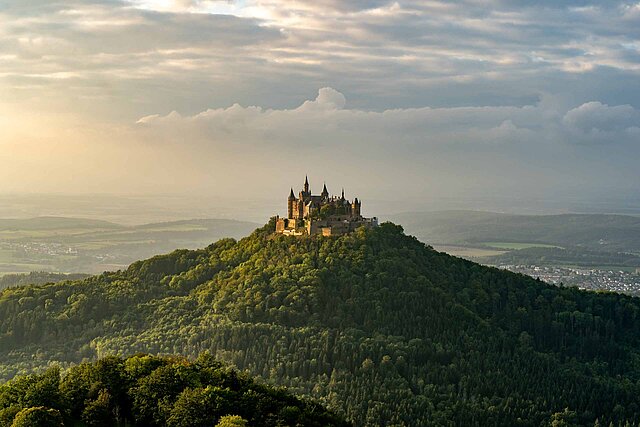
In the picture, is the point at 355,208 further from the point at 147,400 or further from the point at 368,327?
the point at 147,400

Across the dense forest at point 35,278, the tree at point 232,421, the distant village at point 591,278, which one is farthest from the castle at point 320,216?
the distant village at point 591,278

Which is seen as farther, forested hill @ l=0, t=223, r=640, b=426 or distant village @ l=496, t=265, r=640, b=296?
distant village @ l=496, t=265, r=640, b=296

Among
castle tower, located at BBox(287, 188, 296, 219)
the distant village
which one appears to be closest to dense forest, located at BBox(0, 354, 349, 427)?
castle tower, located at BBox(287, 188, 296, 219)

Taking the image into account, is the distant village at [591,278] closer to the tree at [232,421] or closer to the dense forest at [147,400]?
the dense forest at [147,400]

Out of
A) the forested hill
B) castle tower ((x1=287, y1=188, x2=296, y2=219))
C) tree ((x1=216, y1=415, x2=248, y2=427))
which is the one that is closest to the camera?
tree ((x1=216, y1=415, x2=248, y2=427))

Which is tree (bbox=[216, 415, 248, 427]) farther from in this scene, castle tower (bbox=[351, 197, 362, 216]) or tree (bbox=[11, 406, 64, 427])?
castle tower (bbox=[351, 197, 362, 216])

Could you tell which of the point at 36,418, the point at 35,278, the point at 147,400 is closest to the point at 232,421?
the point at 147,400
